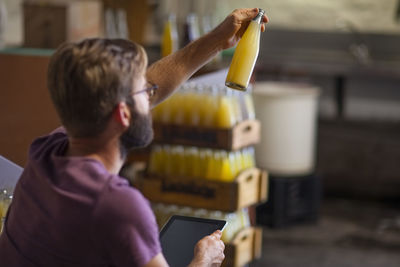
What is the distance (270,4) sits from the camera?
6.81 metres

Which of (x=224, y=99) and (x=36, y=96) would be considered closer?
(x=36, y=96)

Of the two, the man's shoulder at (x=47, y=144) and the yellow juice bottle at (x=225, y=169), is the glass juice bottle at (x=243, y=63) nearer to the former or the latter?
the man's shoulder at (x=47, y=144)

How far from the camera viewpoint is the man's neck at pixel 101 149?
4.47 ft

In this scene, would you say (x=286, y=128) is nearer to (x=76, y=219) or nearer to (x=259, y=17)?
(x=259, y=17)

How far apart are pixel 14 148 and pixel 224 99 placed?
1.08 meters

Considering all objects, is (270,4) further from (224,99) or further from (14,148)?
(14,148)

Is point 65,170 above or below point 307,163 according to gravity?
above

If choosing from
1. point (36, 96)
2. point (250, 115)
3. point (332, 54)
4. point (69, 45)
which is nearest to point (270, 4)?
point (332, 54)

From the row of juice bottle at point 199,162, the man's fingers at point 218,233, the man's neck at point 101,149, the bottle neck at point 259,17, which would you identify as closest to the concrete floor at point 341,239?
the row of juice bottle at point 199,162

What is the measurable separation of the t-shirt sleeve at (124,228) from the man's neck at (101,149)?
3.6 inches

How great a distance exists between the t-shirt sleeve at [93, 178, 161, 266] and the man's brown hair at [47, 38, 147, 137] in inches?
5.5

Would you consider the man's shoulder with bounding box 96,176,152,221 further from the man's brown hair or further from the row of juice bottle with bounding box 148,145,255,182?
the row of juice bottle with bounding box 148,145,255,182

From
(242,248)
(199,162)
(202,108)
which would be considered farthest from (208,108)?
(242,248)

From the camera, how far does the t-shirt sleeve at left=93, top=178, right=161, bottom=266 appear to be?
1.27 m
